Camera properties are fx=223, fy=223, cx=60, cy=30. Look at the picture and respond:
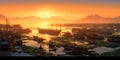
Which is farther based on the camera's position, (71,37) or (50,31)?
(71,37)

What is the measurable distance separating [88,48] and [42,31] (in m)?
1.03

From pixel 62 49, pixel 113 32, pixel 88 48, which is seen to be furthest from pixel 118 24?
pixel 62 49

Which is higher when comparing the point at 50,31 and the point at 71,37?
the point at 50,31

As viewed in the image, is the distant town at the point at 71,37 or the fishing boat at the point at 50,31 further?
the fishing boat at the point at 50,31

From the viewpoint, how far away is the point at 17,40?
4328 millimetres

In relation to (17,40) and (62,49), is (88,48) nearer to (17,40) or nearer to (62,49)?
(62,49)

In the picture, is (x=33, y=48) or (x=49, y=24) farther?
(x=49, y=24)

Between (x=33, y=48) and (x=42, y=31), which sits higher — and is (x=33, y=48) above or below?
below

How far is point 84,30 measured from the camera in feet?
15.3

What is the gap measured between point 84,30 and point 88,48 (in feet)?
1.42

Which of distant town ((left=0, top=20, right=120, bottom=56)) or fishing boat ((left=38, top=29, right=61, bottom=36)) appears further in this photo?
fishing boat ((left=38, top=29, right=61, bottom=36))

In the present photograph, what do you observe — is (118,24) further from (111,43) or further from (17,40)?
(17,40)

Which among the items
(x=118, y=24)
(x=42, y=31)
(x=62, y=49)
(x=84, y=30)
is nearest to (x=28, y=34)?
(x=42, y=31)

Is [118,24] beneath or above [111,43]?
above
